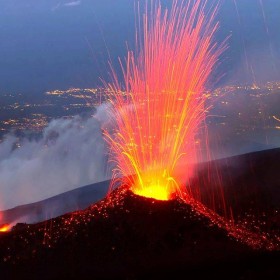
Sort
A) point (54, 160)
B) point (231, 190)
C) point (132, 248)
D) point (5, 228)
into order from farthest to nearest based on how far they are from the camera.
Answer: point (54, 160)
point (231, 190)
point (5, 228)
point (132, 248)

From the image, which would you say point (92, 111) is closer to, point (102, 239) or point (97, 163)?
point (97, 163)

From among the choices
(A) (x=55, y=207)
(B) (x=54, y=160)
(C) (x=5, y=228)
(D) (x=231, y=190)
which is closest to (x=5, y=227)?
(C) (x=5, y=228)

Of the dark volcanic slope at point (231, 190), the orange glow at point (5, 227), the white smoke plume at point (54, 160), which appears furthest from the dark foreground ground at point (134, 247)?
the white smoke plume at point (54, 160)

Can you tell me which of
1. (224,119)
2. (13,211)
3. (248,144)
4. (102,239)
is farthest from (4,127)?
(102,239)

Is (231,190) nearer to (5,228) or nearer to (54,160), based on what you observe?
(5,228)

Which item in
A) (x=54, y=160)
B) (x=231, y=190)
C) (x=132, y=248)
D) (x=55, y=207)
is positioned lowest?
(x=132, y=248)

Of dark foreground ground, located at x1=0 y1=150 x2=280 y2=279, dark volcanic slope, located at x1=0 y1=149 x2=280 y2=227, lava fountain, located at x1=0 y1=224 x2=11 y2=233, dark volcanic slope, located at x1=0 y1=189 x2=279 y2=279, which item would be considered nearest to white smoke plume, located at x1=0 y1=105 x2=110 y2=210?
dark volcanic slope, located at x1=0 y1=149 x2=280 y2=227

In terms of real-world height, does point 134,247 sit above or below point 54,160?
below
